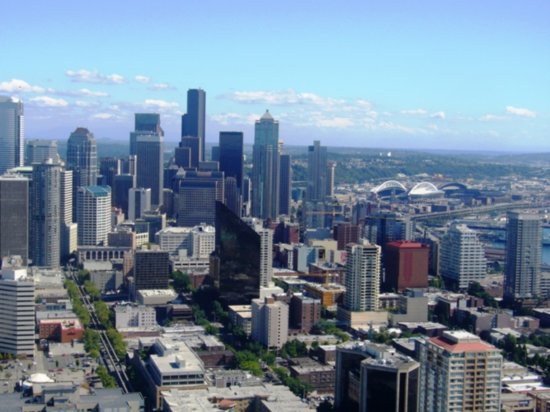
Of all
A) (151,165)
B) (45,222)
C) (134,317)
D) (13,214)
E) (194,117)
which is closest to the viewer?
(134,317)

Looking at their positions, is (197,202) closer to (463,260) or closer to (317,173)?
(317,173)

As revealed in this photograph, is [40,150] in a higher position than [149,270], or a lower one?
higher

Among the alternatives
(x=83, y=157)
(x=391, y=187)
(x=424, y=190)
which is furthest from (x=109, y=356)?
(x=424, y=190)

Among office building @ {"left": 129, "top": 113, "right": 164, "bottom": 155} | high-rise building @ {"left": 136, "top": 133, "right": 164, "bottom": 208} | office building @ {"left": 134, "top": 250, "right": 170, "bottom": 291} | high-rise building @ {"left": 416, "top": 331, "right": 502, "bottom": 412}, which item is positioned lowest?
office building @ {"left": 134, "top": 250, "right": 170, "bottom": 291}

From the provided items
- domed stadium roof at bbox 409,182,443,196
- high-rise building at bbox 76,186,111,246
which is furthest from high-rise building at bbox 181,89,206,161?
high-rise building at bbox 76,186,111,246

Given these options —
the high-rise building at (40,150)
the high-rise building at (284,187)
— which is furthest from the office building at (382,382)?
the high-rise building at (40,150)

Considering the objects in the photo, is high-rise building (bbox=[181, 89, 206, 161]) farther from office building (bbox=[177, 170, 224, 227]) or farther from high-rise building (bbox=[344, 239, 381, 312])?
high-rise building (bbox=[344, 239, 381, 312])

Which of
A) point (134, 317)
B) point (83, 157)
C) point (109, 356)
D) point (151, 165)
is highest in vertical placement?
point (83, 157)
